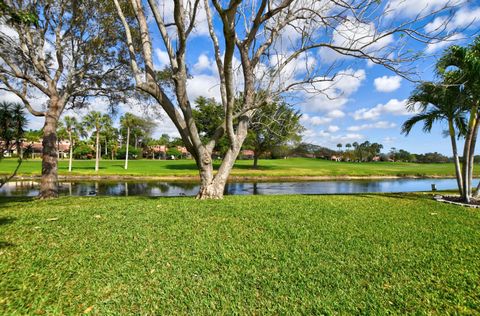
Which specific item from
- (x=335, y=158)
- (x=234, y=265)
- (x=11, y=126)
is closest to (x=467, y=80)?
(x=234, y=265)

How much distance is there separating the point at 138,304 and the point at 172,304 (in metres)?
0.34

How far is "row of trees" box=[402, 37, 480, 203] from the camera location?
769 centimetres

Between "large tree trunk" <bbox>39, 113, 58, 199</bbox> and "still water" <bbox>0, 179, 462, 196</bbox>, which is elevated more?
"large tree trunk" <bbox>39, 113, 58, 199</bbox>

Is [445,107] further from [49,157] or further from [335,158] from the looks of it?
[335,158]

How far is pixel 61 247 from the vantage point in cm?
379

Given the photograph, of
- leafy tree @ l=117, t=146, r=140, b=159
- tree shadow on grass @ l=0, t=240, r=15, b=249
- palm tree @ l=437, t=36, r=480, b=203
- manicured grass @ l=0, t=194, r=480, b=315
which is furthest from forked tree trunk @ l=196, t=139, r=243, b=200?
leafy tree @ l=117, t=146, r=140, b=159

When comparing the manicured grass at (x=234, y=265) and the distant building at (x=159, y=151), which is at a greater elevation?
the distant building at (x=159, y=151)

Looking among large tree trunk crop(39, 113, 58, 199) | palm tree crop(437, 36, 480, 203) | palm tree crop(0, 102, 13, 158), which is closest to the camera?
palm tree crop(0, 102, 13, 158)

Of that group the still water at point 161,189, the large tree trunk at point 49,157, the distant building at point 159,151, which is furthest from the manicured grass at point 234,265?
the distant building at point 159,151

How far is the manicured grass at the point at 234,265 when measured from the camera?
2.54 metres

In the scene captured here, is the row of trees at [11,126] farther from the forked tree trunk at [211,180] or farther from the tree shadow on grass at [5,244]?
the forked tree trunk at [211,180]

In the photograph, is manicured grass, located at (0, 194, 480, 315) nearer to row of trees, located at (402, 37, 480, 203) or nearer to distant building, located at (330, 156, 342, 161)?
row of trees, located at (402, 37, 480, 203)

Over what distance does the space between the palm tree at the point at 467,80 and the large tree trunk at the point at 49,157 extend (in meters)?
13.0

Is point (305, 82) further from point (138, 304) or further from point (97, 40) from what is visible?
point (97, 40)
